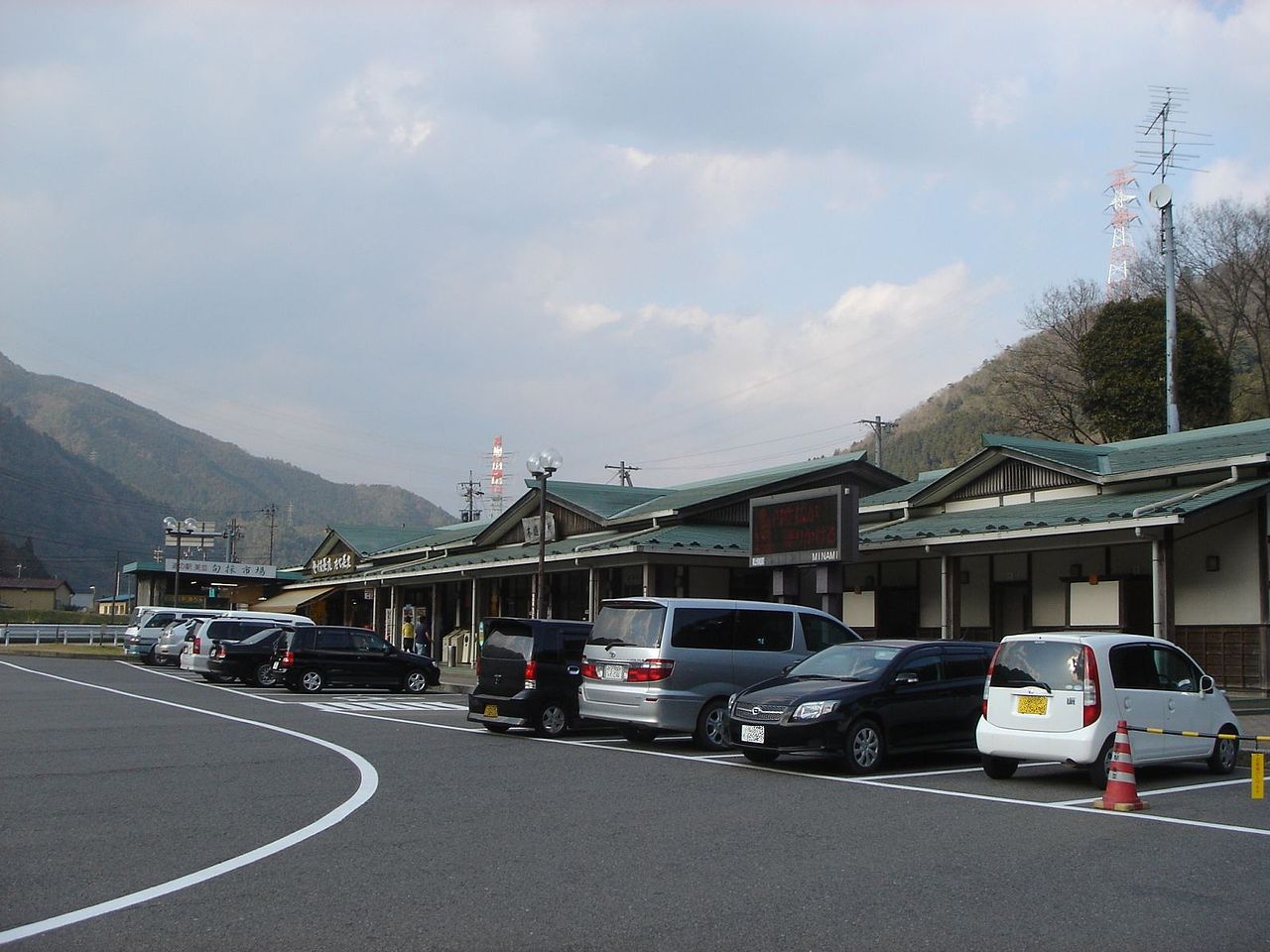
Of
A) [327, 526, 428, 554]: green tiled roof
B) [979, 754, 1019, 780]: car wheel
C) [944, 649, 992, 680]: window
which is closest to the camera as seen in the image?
[979, 754, 1019, 780]: car wheel

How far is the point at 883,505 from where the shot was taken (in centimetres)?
3016

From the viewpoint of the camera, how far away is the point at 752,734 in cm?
1325

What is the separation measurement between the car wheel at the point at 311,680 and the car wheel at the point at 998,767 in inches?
724

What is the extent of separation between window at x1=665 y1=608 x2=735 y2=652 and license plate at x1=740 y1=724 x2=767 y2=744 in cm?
205

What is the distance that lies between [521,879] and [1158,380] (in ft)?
148

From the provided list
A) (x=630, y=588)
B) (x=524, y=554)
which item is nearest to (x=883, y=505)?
(x=630, y=588)

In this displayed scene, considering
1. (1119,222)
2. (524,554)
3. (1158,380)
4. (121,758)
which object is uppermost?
(1119,222)

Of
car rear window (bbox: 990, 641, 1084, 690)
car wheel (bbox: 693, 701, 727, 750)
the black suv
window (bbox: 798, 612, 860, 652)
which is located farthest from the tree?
car rear window (bbox: 990, 641, 1084, 690)

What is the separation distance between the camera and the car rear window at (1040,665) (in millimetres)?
12102

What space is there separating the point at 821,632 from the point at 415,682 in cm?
1443

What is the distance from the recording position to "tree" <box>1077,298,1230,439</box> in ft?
153

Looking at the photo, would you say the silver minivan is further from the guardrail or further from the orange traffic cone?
the guardrail

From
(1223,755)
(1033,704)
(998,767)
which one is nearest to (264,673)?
(998,767)

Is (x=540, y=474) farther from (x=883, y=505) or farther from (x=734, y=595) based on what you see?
(x=883, y=505)
